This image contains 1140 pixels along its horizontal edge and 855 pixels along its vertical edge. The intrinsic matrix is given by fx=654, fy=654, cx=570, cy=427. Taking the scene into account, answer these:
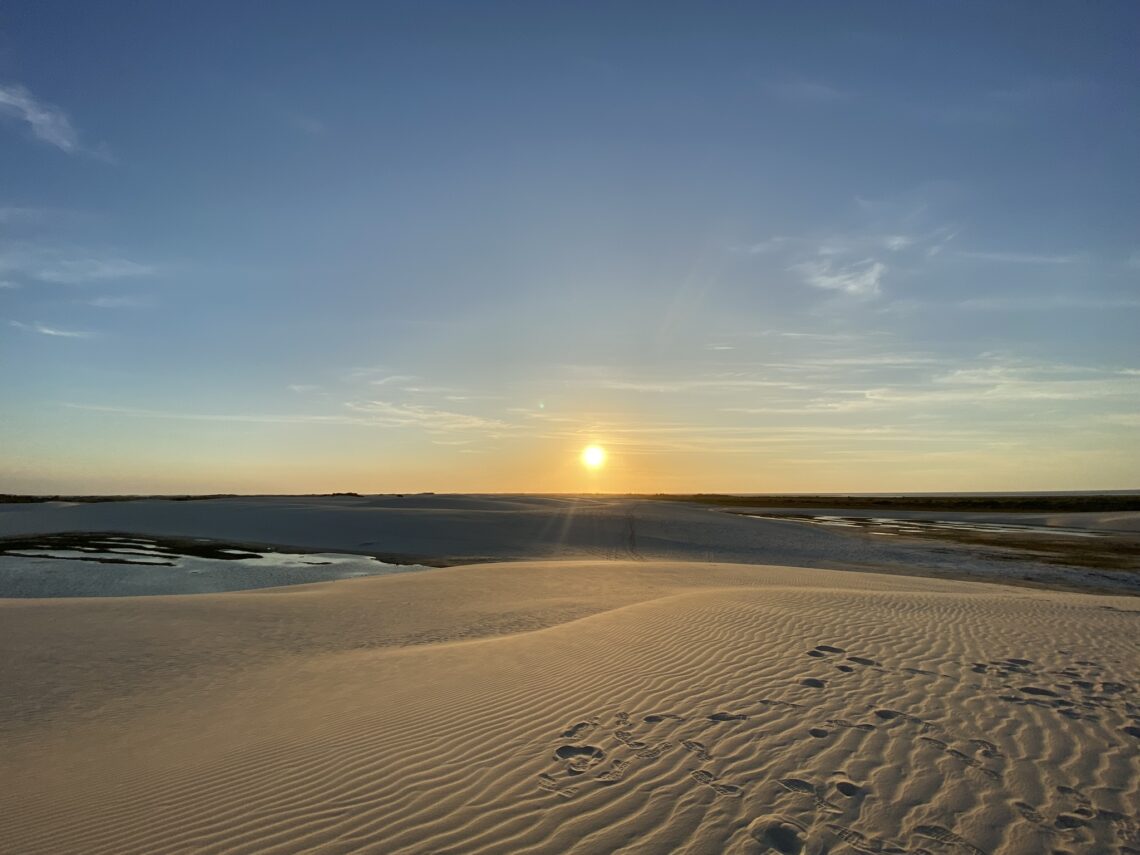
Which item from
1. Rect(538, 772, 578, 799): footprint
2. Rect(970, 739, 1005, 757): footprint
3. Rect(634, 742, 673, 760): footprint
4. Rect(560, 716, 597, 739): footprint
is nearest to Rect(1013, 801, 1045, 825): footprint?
Rect(970, 739, 1005, 757): footprint

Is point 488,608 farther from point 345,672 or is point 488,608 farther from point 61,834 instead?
point 61,834

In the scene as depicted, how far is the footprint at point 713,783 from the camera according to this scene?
5.20 m

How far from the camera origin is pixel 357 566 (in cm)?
2645

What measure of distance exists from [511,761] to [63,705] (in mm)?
6566

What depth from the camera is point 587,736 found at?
645cm

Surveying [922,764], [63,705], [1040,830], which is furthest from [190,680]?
[1040,830]

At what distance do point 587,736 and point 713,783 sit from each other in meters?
1.49

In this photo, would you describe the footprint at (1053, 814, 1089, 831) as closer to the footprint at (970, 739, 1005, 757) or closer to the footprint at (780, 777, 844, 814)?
the footprint at (970, 739, 1005, 757)

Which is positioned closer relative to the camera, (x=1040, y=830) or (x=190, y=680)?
(x=1040, y=830)

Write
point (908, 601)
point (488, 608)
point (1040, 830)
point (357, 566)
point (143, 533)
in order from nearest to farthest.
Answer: point (1040, 830)
point (908, 601)
point (488, 608)
point (357, 566)
point (143, 533)

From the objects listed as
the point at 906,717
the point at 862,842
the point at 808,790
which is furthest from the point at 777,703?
the point at 862,842

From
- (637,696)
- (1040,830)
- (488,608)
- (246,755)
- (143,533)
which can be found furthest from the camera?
(143,533)

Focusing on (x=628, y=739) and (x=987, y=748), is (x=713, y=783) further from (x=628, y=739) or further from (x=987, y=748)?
(x=987, y=748)

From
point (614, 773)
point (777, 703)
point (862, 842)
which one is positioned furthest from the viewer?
point (777, 703)
